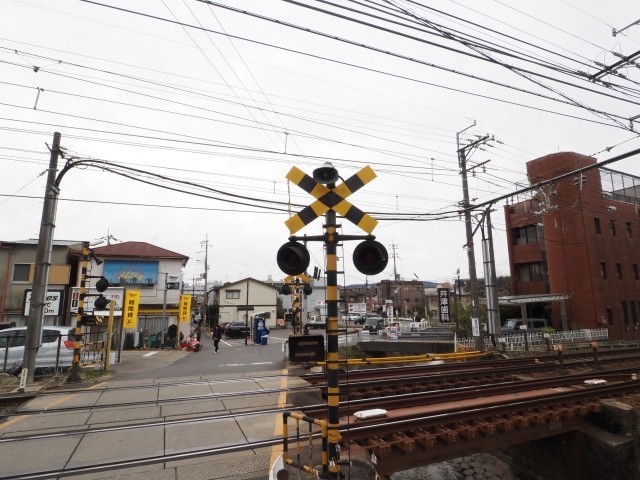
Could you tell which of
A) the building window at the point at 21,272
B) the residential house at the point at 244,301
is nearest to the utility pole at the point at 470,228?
the building window at the point at 21,272

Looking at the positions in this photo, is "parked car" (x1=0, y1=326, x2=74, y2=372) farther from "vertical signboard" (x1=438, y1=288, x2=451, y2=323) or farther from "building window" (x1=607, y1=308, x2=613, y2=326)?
"building window" (x1=607, y1=308, x2=613, y2=326)

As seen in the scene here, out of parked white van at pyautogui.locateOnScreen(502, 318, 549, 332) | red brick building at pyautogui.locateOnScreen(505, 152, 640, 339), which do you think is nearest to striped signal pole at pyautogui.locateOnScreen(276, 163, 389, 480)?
red brick building at pyautogui.locateOnScreen(505, 152, 640, 339)

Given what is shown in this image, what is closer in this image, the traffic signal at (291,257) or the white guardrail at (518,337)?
the traffic signal at (291,257)

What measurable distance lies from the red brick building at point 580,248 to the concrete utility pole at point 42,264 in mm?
29585

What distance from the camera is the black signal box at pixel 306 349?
13.1 ft

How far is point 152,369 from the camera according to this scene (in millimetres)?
14617

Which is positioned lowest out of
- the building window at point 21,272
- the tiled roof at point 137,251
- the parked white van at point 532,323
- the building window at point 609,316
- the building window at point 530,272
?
the parked white van at point 532,323

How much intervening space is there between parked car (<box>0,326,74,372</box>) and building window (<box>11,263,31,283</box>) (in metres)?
9.19

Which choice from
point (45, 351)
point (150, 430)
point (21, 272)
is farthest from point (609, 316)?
point (21, 272)

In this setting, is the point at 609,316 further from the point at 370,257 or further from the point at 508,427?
the point at 370,257

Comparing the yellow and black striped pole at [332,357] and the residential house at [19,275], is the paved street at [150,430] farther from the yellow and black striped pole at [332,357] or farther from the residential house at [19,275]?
the residential house at [19,275]

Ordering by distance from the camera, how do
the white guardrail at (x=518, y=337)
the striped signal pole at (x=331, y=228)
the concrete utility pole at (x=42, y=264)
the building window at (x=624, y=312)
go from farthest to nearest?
the building window at (x=624, y=312) → the white guardrail at (x=518, y=337) → the concrete utility pole at (x=42, y=264) → the striped signal pole at (x=331, y=228)

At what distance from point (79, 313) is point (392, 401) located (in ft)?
32.2

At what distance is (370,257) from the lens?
4.40 m
